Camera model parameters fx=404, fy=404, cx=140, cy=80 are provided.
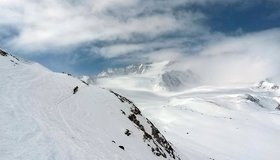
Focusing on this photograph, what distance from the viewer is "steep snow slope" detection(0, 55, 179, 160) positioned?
2581cm

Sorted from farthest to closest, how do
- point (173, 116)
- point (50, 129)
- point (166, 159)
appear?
point (173, 116) → point (166, 159) → point (50, 129)

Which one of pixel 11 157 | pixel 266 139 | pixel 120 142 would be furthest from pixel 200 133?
pixel 11 157

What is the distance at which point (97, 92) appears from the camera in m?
46.0

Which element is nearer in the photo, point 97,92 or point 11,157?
point 11,157

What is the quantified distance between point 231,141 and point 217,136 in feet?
19.2

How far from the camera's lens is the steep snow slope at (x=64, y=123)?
25.8 meters

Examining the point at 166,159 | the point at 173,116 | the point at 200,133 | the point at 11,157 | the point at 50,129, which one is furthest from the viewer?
the point at 173,116

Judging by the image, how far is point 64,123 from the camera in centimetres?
3200

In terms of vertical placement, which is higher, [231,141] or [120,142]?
[120,142]

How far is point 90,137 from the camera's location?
31469mm

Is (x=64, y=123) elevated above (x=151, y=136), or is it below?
above

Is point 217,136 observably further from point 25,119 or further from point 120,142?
point 25,119

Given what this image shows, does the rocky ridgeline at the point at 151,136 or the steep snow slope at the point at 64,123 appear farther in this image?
the rocky ridgeline at the point at 151,136

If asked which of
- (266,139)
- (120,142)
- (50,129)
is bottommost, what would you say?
(266,139)
